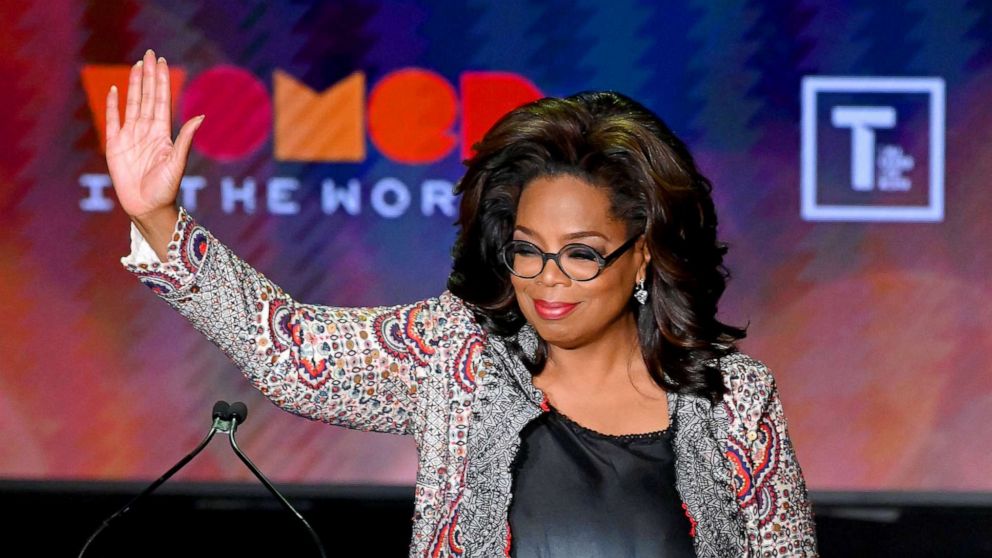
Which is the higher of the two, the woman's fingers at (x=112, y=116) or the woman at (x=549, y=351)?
the woman's fingers at (x=112, y=116)

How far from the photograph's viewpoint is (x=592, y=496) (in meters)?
2.06

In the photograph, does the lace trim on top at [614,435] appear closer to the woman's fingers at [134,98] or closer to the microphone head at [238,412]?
the microphone head at [238,412]

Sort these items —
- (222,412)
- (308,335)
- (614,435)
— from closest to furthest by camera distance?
(222,412) → (308,335) → (614,435)

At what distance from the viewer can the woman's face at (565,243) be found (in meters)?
2.05

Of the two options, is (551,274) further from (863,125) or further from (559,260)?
(863,125)

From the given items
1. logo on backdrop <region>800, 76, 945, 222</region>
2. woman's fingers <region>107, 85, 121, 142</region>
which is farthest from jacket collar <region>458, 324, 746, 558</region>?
logo on backdrop <region>800, 76, 945, 222</region>

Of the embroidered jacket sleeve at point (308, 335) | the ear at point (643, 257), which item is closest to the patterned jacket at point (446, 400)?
the embroidered jacket sleeve at point (308, 335)

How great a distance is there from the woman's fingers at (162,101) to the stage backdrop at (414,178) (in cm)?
213

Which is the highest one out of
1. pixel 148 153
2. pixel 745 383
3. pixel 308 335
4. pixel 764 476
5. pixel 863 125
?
pixel 863 125

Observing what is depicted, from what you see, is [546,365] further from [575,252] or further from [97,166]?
[97,166]

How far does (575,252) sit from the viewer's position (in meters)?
2.05

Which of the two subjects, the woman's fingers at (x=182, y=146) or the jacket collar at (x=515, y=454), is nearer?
the woman's fingers at (x=182, y=146)

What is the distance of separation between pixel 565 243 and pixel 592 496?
39 centimetres

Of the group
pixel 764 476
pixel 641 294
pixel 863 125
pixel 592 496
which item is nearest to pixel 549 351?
pixel 641 294
